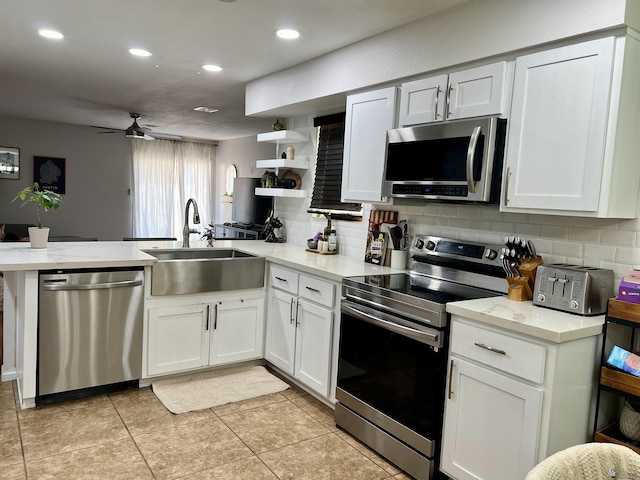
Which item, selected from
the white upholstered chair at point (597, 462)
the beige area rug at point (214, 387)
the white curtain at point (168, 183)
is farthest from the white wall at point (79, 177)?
the white upholstered chair at point (597, 462)

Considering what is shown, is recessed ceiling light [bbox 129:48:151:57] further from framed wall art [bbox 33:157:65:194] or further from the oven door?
framed wall art [bbox 33:157:65:194]

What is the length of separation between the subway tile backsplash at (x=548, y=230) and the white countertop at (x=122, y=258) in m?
0.43

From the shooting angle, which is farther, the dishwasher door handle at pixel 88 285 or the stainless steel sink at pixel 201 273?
the stainless steel sink at pixel 201 273

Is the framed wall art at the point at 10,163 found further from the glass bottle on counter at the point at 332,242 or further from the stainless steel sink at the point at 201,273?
the glass bottle on counter at the point at 332,242

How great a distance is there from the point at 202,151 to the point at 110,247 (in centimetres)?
615

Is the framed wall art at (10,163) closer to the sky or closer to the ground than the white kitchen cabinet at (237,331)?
closer to the sky

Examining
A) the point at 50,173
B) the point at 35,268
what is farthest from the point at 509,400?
the point at 50,173

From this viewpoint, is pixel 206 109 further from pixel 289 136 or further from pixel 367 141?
pixel 367 141

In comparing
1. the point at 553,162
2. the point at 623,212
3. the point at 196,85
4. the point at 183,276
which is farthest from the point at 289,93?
the point at 623,212

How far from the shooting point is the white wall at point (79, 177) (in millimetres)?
7625

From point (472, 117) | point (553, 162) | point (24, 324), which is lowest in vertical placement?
point (24, 324)

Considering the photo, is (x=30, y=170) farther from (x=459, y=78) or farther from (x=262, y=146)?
(x=459, y=78)

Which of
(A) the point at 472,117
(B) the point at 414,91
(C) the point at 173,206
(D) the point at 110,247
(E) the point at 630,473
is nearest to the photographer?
(E) the point at 630,473

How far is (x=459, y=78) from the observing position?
2.53 metres
